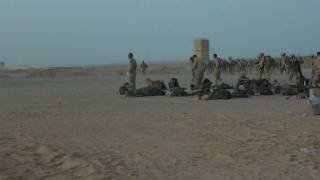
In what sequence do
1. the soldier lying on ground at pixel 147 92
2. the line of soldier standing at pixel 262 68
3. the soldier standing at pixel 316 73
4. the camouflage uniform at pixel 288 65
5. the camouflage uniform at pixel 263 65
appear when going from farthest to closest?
the camouflage uniform at pixel 263 65, the camouflage uniform at pixel 288 65, the soldier lying on ground at pixel 147 92, the line of soldier standing at pixel 262 68, the soldier standing at pixel 316 73

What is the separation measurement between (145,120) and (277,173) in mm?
6563

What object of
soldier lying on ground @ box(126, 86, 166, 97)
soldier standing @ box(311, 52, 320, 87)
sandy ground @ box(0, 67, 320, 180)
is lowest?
sandy ground @ box(0, 67, 320, 180)

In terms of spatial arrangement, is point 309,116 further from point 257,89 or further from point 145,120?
point 257,89

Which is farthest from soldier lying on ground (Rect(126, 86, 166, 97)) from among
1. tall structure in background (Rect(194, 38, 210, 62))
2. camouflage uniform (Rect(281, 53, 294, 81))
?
tall structure in background (Rect(194, 38, 210, 62))

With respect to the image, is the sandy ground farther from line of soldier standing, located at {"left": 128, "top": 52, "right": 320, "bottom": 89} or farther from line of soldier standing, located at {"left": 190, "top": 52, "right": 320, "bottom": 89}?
line of soldier standing, located at {"left": 128, "top": 52, "right": 320, "bottom": 89}

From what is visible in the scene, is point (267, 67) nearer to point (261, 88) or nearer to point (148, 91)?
point (261, 88)

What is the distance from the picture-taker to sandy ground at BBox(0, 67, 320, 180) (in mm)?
7684

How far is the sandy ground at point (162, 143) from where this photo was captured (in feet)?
25.2

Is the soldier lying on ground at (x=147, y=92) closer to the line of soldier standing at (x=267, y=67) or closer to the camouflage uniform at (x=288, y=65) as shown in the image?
the line of soldier standing at (x=267, y=67)

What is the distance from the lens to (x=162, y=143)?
33.0 ft

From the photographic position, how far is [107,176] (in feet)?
24.1

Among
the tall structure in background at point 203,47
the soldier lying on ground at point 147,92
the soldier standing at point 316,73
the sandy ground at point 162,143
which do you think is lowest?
the sandy ground at point 162,143

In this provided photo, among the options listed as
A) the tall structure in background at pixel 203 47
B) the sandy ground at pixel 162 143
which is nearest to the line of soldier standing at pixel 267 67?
the sandy ground at pixel 162 143

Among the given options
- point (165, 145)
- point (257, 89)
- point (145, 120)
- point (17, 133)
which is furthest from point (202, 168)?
point (257, 89)
